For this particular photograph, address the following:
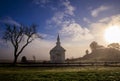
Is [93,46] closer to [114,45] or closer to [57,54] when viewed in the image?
[114,45]

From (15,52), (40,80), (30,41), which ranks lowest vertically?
(40,80)

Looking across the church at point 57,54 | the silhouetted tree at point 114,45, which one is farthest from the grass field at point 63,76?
the silhouetted tree at point 114,45

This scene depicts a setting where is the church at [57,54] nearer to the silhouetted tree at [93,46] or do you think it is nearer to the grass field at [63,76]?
the grass field at [63,76]

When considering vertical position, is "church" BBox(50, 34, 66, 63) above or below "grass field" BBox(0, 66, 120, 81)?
above

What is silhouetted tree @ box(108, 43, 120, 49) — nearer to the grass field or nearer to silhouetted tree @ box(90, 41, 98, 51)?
silhouetted tree @ box(90, 41, 98, 51)

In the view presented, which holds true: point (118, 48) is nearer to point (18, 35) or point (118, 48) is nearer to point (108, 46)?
point (108, 46)

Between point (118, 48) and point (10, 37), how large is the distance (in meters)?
120

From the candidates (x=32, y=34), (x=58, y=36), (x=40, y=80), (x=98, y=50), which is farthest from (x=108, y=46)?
(x=40, y=80)

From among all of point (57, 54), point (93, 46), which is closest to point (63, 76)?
point (57, 54)

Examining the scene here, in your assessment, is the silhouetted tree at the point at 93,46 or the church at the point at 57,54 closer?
the church at the point at 57,54

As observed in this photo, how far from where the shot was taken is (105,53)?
158 m

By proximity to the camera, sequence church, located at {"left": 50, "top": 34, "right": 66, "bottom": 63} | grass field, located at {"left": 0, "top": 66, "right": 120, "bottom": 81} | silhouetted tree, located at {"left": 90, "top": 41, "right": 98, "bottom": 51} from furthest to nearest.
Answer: silhouetted tree, located at {"left": 90, "top": 41, "right": 98, "bottom": 51}, church, located at {"left": 50, "top": 34, "right": 66, "bottom": 63}, grass field, located at {"left": 0, "top": 66, "right": 120, "bottom": 81}

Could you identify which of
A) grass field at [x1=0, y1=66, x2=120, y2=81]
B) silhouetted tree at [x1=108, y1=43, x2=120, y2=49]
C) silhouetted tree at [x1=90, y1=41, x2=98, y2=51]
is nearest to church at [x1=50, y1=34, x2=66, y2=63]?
grass field at [x1=0, y1=66, x2=120, y2=81]

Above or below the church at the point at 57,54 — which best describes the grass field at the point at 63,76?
below
